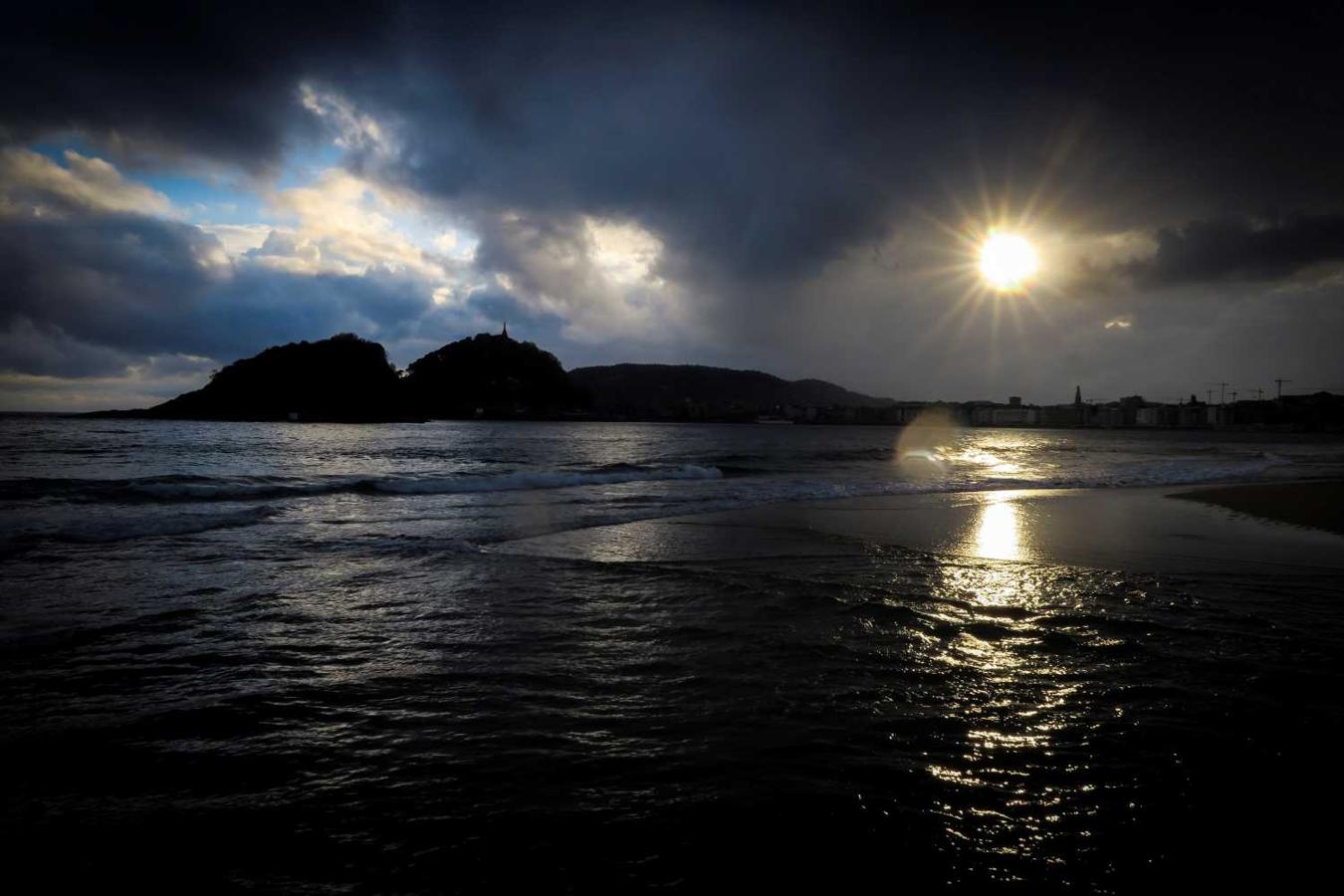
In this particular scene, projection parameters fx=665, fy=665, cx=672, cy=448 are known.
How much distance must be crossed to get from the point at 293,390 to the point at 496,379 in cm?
5568

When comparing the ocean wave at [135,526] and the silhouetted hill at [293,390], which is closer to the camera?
the ocean wave at [135,526]

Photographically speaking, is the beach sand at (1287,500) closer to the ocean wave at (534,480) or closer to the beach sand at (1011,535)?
the beach sand at (1011,535)

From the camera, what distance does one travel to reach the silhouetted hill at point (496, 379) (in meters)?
162

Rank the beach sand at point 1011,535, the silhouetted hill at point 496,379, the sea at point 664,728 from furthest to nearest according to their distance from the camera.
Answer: the silhouetted hill at point 496,379 < the beach sand at point 1011,535 < the sea at point 664,728

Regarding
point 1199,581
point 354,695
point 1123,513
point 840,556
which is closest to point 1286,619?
point 1199,581

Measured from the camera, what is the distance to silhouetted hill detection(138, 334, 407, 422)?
113375 mm

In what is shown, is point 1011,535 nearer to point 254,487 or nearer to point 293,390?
point 254,487

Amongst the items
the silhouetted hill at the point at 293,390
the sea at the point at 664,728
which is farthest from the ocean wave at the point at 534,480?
the silhouetted hill at the point at 293,390

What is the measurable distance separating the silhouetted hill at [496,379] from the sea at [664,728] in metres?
160

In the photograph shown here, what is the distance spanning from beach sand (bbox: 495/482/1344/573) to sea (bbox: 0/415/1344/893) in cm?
115

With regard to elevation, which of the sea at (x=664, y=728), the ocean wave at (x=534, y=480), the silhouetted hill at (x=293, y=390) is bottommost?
the ocean wave at (x=534, y=480)

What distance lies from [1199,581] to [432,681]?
27.7 feet

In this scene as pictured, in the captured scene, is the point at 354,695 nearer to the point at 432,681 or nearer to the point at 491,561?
the point at 432,681

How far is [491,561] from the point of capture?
8.92m
